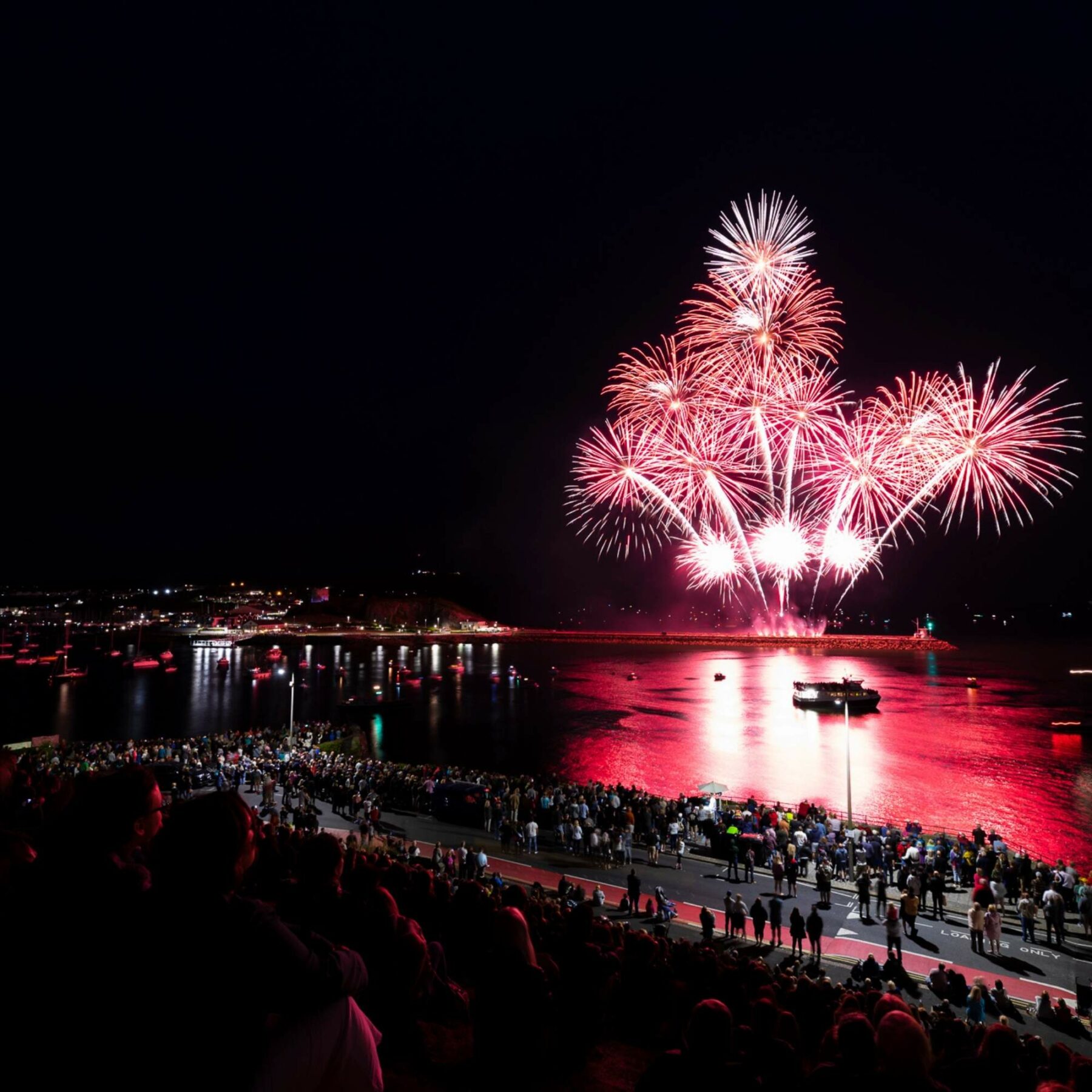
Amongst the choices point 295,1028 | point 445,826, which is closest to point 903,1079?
point 295,1028

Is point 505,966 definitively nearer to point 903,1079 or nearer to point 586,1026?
point 903,1079

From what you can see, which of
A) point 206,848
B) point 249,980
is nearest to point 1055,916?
point 249,980

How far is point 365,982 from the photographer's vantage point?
2.02 m

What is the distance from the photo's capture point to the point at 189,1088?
4.90 ft

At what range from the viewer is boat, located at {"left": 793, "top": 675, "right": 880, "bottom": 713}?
175 feet

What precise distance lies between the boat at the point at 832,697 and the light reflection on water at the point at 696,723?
53.6 inches

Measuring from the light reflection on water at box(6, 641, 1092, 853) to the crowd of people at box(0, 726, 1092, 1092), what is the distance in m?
21.5

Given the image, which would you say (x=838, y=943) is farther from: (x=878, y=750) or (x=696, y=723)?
(x=696, y=723)

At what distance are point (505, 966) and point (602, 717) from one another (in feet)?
159

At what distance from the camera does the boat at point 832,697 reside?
53375 mm

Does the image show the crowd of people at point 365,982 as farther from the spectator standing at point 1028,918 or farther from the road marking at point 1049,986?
the road marking at point 1049,986

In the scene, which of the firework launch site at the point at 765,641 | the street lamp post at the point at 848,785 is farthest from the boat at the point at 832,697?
the firework launch site at the point at 765,641

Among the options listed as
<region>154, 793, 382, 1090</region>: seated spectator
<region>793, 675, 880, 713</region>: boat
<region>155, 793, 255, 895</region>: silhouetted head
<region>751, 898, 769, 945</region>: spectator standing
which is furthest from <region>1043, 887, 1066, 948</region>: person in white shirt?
<region>793, 675, 880, 713</region>: boat

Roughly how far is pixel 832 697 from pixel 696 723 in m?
14.1
